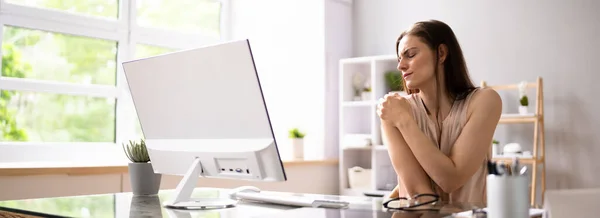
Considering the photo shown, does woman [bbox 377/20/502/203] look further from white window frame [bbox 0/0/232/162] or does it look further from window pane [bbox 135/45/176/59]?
window pane [bbox 135/45/176/59]

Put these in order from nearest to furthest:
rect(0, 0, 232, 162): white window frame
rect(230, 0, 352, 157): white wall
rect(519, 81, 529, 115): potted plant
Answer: rect(0, 0, 232, 162): white window frame < rect(519, 81, 529, 115): potted plant < rect(230, 0, 352, 157): white wall

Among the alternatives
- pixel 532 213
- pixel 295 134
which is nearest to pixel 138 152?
pixel 532 213

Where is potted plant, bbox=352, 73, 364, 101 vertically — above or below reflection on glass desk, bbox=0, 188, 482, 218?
above

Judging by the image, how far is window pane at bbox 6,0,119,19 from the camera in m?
3.85

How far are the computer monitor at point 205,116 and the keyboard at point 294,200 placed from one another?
0.11m

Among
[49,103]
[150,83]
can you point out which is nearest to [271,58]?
[49,103]

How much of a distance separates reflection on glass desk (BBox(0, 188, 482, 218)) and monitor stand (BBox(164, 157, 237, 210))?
0.03m

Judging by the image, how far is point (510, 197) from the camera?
42.3 inches

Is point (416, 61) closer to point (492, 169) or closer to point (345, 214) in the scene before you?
point (345, 214)

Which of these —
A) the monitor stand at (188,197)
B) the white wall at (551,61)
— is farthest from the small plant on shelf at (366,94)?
the monitor stand at (188,197)

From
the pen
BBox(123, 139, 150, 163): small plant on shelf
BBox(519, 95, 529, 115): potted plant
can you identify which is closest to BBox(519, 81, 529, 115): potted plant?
BBox(519, 95, 529, 115): potted plant

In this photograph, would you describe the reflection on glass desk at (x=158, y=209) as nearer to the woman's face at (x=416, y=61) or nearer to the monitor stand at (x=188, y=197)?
the monitor stand at (x=188, y=197)

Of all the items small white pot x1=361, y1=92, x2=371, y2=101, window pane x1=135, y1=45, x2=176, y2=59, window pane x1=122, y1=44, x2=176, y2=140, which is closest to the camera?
window pane x1=122, y1=44, x2=176, y2=140

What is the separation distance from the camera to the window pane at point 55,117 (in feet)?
12.2
